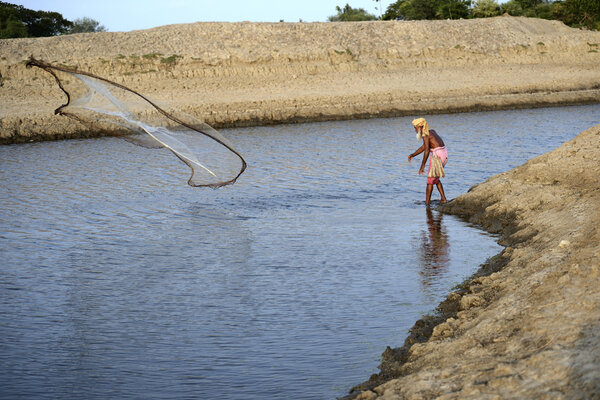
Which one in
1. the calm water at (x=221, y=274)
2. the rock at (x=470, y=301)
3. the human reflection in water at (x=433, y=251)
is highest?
the rock at (x=470, y=301)

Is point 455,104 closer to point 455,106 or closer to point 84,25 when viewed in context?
point 455,106

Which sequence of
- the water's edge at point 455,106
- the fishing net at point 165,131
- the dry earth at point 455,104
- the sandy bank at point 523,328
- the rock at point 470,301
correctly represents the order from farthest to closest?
1. the water's edge at point 455,106
2. the fishing net at point 165,131
3. the rock at point 470,301
4. the dry earth at point 455,104
5. the sandy bank at point 523,328

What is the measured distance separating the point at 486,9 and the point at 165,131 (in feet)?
182

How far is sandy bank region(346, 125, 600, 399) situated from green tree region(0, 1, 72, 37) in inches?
1930

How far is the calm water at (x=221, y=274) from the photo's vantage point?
6.72m

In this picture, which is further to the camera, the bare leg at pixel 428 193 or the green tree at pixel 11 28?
the green tree at pixel 11 28

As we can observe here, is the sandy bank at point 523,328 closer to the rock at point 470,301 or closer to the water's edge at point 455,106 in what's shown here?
the rock at point 470,301

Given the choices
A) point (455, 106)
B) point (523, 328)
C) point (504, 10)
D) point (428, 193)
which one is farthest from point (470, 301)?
point (504, 10)

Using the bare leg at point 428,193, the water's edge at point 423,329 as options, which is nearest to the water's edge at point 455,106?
the bare leg at point 428,193

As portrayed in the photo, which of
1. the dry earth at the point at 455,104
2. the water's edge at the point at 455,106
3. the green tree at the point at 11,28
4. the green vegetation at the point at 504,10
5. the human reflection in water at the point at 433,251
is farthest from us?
the green vegetation at the point at 504,10

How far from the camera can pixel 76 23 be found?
65125 mm

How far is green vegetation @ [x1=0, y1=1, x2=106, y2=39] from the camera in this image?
5097cm

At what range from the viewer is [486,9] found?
207 ft

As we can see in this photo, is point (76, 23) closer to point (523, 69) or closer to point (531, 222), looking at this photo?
point (523, 69)
